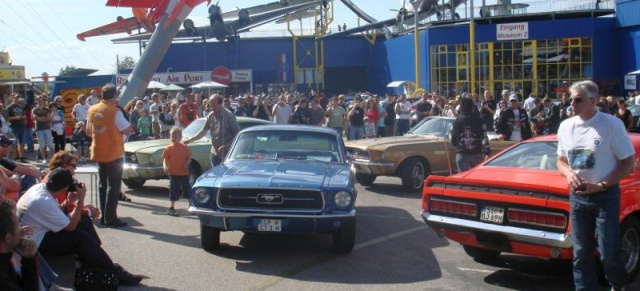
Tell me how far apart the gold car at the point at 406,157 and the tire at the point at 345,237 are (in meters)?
4.68

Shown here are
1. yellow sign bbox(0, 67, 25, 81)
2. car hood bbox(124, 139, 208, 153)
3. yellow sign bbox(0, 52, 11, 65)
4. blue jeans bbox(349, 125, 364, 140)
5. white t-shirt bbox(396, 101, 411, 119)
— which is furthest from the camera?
yellow sign bbox(0, 52, 11, 65)

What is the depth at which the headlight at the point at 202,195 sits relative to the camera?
24.4 ft

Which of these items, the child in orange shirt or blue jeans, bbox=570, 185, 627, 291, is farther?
the child in orange shirt

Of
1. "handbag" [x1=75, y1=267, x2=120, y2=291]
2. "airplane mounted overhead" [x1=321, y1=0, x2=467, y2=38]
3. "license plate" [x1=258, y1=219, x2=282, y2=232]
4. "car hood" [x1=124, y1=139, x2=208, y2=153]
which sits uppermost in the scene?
"airplane mounted overhead" [x1=321, y1=0, x2=467, y2=38]

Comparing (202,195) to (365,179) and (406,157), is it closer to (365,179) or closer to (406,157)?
(406,157)

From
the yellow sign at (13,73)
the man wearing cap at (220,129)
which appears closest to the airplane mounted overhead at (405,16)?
the yellow sign at (13,73)

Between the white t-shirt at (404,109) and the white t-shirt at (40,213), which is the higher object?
the white t-shirt at (404,109)

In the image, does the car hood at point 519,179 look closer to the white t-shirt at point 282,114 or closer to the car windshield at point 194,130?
the car windshield at point 194,130

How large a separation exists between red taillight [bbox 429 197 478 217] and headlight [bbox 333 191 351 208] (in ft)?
3.13

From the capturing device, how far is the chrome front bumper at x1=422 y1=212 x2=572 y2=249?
573cm

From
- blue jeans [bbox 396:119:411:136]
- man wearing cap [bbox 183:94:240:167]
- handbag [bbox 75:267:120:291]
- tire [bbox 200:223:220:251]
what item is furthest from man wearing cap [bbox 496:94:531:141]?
handbag [bbox 75:267:120:291]

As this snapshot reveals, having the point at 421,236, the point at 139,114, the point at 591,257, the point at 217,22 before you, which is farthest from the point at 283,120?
the point at 217,22

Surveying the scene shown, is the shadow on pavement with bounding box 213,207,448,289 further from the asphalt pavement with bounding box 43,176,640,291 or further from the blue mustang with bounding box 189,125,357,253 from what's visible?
the blue mustang with bounding box 189,125,357,253

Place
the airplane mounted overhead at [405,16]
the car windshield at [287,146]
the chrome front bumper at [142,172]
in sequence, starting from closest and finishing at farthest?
the car windshield at [287,146]
the chrome front bumper at [142,172]
the airplane mounted overhead at [405,16]
